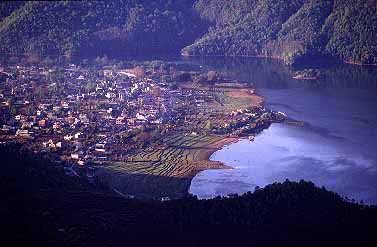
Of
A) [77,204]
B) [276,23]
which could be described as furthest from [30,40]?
[77,204]

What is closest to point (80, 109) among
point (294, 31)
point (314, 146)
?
point (314, 146)

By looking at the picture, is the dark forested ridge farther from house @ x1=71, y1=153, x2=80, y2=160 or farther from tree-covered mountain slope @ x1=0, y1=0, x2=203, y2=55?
tree-covered mountain slope @ x1=0, y1=0, x2=203, y2=55

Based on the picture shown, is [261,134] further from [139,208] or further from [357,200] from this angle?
[139,208]

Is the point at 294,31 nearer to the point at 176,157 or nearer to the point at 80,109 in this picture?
the point at 80,109

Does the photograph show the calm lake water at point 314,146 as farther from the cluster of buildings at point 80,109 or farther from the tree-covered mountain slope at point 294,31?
the tree-covered mountain slope at point 294,31

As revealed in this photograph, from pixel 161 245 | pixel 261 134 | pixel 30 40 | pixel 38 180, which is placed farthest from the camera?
pixel 30 40

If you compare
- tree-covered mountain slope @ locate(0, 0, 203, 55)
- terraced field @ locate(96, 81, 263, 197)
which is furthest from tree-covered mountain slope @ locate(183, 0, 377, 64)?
terraced field @ locate(96, 81, 263, 197)
